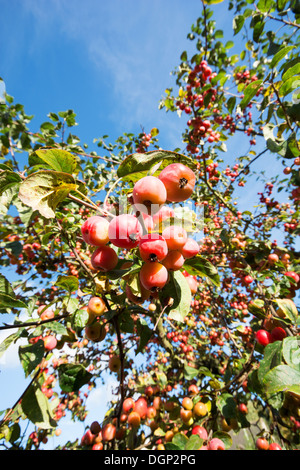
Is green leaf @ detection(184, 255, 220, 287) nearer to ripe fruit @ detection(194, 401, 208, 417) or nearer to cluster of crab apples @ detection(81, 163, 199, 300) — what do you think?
cluster of crab apples @ detection(81, 163, 199, 300)

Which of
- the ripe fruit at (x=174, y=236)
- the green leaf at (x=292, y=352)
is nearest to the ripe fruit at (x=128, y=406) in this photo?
the green leaf at (x=292, y=352)

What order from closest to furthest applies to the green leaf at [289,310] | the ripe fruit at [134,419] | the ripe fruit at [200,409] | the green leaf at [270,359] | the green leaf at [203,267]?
the green leaf at [203,267]
the green leaf at [270,359]
the green leaf at [289,310]
the ripe fruit at [200,409]
the ripe fruit at [134,419]

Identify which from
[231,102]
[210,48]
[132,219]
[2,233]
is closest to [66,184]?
[132,219]

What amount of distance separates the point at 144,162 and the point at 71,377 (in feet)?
5.17

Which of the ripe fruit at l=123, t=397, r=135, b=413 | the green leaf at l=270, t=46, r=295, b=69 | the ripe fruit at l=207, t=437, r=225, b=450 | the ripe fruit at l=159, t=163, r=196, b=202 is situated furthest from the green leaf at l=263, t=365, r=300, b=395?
the ripe fruit at l=123, t=397, r=135, b=413

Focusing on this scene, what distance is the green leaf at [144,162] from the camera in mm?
993

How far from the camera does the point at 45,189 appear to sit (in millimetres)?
934

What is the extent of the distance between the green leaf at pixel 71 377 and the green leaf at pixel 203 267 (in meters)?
1.17

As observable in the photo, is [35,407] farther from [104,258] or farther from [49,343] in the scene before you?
[104,258]

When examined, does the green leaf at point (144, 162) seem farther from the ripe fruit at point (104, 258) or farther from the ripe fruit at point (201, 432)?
the ripe fruit at point (201, 432)

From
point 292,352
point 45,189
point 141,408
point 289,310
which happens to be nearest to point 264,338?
point 289,310

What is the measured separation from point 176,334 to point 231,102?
3436 millimetres

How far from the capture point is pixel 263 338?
6.28 feet

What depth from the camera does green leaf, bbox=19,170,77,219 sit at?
0.88 metres
